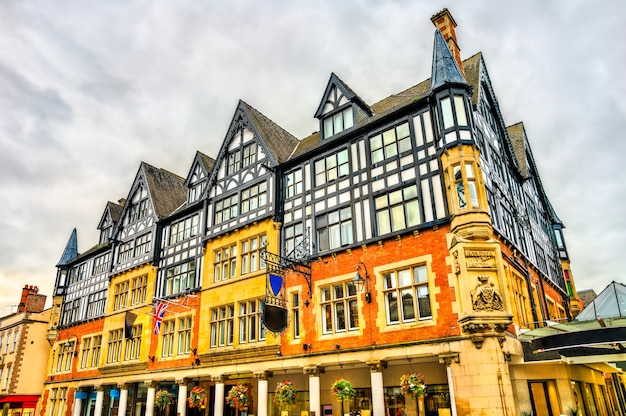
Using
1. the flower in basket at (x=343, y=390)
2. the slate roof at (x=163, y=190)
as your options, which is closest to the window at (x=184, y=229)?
the slate roof at (x=163, y=190)

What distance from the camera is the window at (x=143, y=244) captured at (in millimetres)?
33688

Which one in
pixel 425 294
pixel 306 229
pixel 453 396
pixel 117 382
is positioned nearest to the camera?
pixel 453 396

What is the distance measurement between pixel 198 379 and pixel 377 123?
18.1m

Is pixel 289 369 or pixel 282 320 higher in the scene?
pixel 282 320

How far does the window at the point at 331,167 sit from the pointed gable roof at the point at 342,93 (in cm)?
283

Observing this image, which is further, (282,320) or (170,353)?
(170,353)

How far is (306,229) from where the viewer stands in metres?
23.2

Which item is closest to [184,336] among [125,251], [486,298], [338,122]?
[125,251]

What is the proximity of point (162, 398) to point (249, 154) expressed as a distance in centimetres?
1574

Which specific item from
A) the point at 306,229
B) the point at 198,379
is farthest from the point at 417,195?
the point at 198,379

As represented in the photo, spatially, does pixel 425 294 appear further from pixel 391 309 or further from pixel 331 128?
pixel 331 128

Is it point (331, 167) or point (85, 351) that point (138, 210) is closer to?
point (85, 351)

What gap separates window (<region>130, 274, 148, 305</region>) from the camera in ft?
106

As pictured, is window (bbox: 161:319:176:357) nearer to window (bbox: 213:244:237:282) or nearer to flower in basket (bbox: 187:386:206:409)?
flower in basket (bbox: 187:386:206:409)
